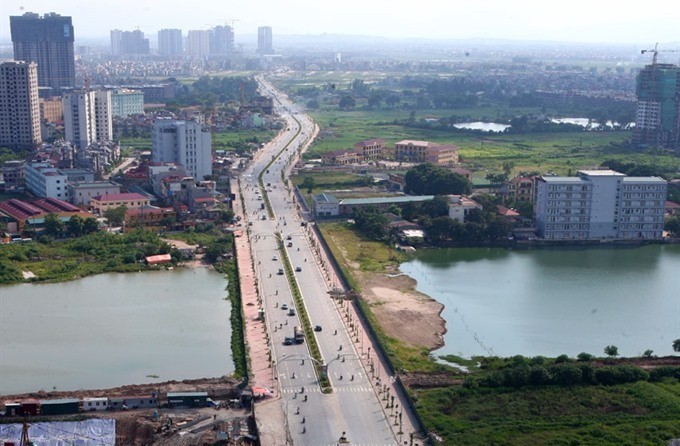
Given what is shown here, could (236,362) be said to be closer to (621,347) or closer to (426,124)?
(621,347)

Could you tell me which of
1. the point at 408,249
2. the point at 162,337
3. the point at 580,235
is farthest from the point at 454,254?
the point at 162,337

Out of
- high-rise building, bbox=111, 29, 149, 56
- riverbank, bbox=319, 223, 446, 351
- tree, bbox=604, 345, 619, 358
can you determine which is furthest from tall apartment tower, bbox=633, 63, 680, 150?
high-rise building, bbox=111, 29, 149, 56

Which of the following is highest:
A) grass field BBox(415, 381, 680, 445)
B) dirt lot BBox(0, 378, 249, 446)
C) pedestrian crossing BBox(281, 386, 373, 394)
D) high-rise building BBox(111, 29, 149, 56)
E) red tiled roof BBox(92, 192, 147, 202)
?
high-rise building BBox(111, 29, 149, 56)

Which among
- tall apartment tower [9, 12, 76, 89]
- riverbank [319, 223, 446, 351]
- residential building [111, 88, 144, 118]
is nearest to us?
riverbank [319, 223, 446, 351]

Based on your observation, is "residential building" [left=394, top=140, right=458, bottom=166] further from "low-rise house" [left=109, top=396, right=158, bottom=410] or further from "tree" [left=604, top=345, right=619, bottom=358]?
"low-rise house" [left=109, top=396, right=158, bottom=410]

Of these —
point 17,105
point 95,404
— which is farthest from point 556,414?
point 17,105

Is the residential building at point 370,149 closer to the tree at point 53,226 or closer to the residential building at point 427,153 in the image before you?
A: the residential building at point 427,153

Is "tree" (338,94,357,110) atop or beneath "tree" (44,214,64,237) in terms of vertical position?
atop
